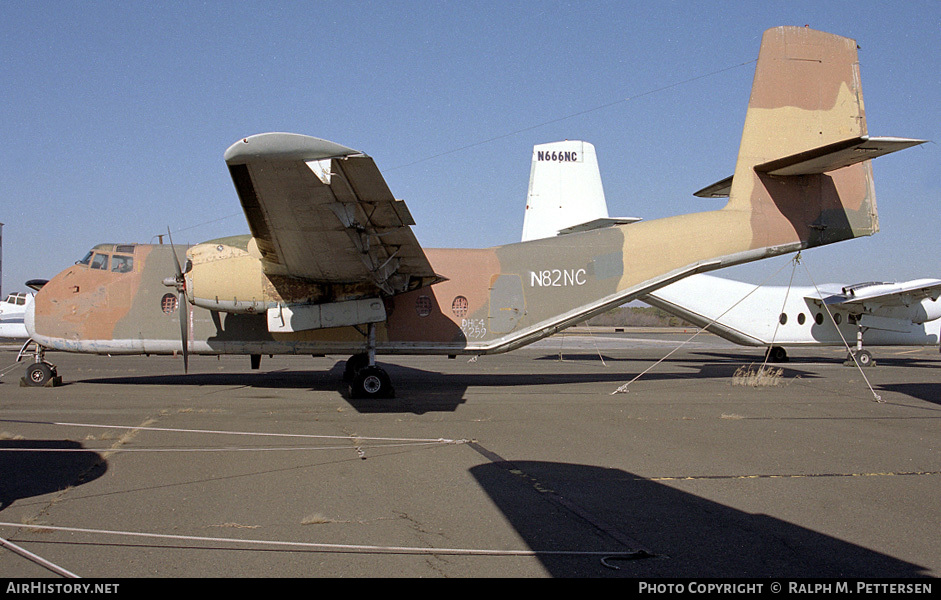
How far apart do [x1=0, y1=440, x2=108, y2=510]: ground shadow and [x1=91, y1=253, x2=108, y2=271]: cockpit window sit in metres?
6.63

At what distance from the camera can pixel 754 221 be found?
13.2 meters

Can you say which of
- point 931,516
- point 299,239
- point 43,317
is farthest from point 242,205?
point 931,516

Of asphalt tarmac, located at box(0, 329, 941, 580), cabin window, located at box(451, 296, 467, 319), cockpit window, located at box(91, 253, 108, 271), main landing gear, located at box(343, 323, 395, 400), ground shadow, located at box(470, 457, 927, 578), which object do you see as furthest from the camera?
cabin window, located at box(451, 296, 467, 319)

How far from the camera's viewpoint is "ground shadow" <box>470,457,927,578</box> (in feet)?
12.2

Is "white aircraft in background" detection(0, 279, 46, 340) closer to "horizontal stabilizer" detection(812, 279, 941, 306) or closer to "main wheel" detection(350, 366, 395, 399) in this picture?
"main wheel" detection(350, 366, 395, 399)

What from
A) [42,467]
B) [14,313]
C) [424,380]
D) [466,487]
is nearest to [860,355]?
[424,380]

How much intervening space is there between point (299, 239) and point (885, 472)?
8.41 metres

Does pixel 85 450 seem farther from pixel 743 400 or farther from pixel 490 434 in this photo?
pixel 743 400

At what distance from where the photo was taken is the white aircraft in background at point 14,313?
19391 millimetres

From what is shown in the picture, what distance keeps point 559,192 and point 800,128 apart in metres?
7.44

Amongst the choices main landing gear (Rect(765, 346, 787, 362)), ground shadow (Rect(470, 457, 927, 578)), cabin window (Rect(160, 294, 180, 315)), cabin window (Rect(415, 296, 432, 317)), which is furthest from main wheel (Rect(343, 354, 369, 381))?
main landing gear (Rect(765, 346, 787, 362))

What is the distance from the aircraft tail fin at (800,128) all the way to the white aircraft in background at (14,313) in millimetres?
20382

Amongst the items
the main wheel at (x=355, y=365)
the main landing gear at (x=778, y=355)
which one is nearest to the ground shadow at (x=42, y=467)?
the main wheel at (x=355, y=365)

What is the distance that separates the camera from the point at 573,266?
43.5 feet
